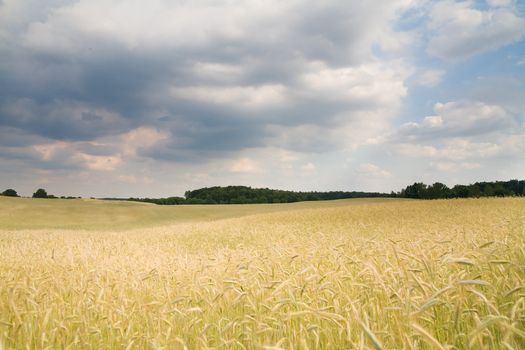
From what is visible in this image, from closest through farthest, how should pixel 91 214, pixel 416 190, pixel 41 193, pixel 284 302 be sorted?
pixel 284 302
pixel 91 214
pixel 416 190
pixel 41 193

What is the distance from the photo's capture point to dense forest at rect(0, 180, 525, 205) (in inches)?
2847

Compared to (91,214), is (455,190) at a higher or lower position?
higher

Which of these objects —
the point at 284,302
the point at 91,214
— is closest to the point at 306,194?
the point at 91,214

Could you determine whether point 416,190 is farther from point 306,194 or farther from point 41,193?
point 41,193

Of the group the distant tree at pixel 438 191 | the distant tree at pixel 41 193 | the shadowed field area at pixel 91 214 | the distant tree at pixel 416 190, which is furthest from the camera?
the distant tree at pixel 41 193

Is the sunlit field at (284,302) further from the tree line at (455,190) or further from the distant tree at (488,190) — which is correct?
the distant tree at (488,190)

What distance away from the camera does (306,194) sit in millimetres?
95688

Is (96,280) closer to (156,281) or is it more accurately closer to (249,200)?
(156,281)

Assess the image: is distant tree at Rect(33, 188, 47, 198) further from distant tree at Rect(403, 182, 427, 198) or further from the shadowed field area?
distant tree at Rect(403, 182, 427, 198)

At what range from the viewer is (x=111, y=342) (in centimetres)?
351

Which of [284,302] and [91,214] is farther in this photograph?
[91,214]

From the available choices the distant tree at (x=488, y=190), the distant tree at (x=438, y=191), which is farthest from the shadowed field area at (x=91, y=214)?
the distant tree at (x=488, y=190)

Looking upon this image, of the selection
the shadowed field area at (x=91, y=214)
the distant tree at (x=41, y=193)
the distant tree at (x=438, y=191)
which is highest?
the distant tree at (x=41, y=193)

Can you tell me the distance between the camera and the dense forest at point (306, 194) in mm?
72312
